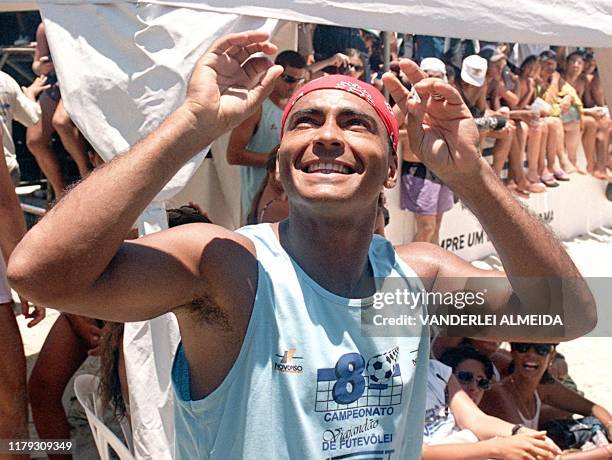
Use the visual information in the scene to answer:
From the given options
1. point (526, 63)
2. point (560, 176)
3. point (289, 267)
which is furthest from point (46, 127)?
point (560, 176)

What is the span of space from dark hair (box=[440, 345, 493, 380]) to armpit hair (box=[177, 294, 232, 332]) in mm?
2325

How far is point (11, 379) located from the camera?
10.6 ft

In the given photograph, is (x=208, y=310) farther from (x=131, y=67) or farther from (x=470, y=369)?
(x=470, y=369)

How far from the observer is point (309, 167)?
180cm

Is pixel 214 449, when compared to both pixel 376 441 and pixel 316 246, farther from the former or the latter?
pixel 316 246

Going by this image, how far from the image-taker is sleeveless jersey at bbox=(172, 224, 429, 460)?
167cm

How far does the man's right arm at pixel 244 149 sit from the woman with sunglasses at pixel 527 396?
73.2 inches

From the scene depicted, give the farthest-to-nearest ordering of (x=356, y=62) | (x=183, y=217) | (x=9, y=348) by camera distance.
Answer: (x=356, y=62), (x=183, y=217), (x=9, y=348)

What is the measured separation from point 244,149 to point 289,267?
11.1ft

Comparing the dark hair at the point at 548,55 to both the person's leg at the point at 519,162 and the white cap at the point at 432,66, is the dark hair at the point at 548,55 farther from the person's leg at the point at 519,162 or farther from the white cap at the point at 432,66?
the white cap at the point at 432,66

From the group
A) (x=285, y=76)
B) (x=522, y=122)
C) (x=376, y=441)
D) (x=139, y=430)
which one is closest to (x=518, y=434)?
(x=139, y=430)

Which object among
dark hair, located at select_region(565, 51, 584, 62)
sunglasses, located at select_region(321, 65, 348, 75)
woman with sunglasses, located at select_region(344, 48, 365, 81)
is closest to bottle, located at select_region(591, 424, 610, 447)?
→ sunglasses, located at select_region(321, 65, 348, 75)

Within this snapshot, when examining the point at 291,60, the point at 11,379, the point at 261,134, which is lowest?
the point at 11,379

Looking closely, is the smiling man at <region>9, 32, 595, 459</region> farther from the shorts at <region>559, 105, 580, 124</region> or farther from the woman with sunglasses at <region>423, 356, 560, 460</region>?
the shorts at <region>559, 105, 580, 124</region>
